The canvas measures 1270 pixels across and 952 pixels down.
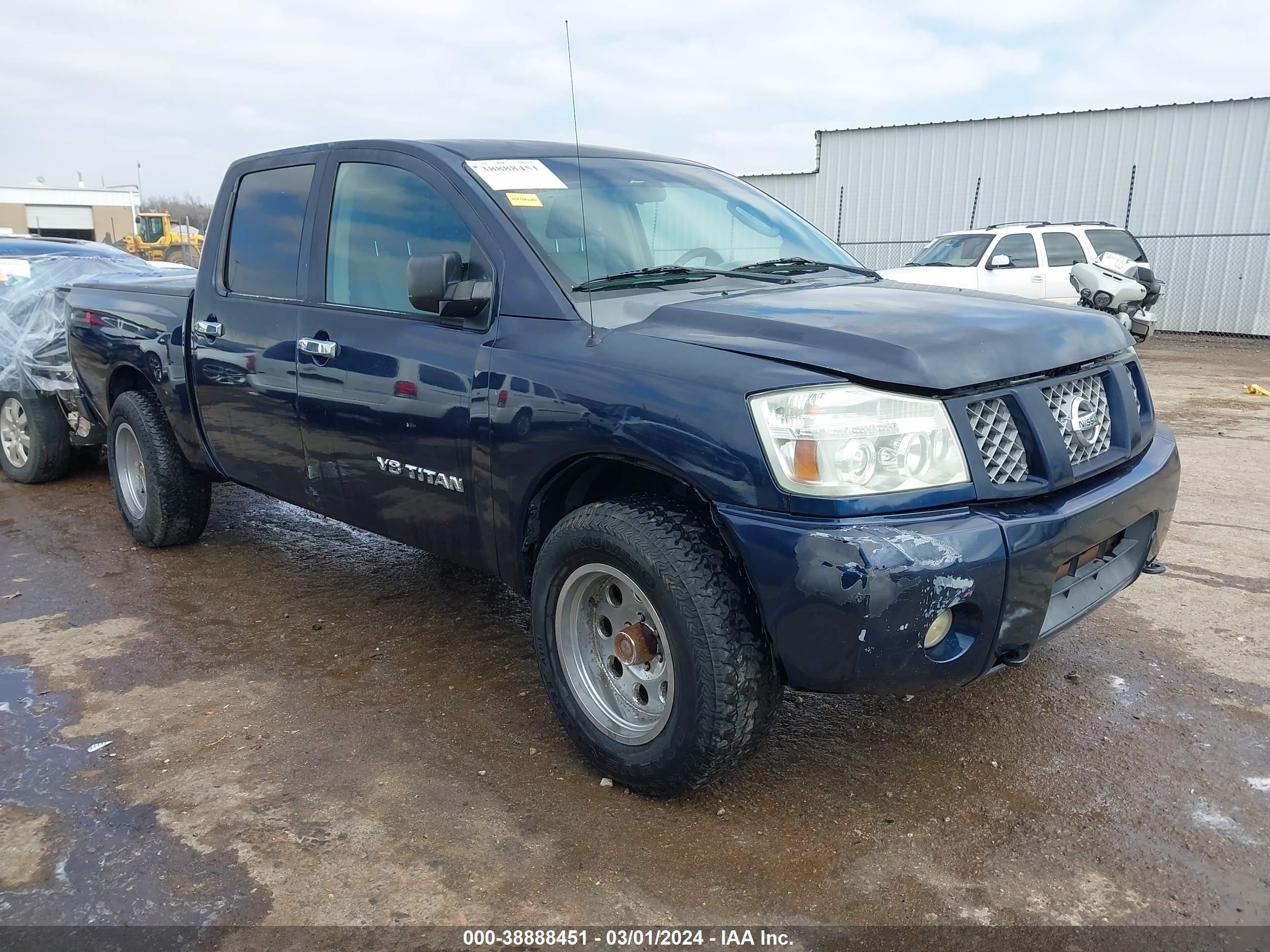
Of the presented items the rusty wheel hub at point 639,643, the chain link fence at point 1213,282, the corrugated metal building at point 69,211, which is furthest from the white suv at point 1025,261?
the corrugated metal building at point 69,211

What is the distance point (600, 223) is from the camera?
3.30m

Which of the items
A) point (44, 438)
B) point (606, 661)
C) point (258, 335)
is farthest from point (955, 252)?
point (606, 661)

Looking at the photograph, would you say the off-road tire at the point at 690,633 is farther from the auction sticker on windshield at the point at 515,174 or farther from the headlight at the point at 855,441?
the auction sticker on windshield at the point at 515,174

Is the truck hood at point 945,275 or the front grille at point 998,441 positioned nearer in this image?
the front grille at point 998,441

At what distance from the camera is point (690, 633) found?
2.46m

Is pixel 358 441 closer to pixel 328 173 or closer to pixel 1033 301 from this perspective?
pixel 328 173

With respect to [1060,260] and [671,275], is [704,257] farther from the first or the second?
[1060,260]

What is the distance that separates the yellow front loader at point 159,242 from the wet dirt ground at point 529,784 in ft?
101

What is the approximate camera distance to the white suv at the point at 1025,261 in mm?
12836

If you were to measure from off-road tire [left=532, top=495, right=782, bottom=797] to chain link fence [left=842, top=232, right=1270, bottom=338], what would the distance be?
58.4 ft

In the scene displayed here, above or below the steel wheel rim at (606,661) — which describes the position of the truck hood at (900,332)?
above

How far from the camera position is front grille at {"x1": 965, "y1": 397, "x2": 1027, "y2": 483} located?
→ 7.91ft

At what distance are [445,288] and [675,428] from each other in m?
→ 0.98

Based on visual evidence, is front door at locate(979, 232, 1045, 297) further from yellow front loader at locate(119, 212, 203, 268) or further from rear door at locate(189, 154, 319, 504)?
yellow front loader at locate(119, 212, 203, 268)
